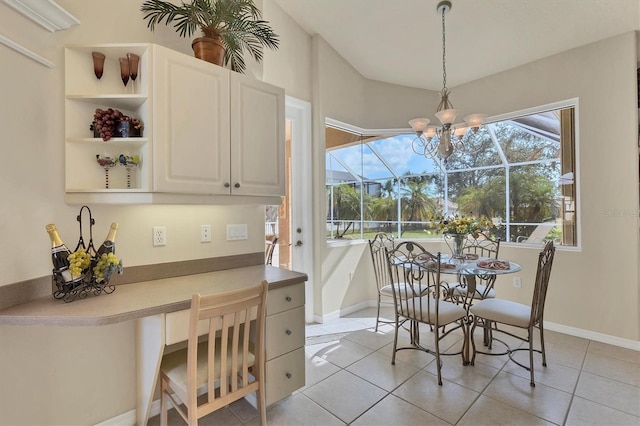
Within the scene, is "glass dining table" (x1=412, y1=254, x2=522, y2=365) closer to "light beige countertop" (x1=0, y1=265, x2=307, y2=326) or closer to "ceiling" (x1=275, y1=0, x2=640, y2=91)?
"light beige countertop" (x1=0, y1=265, x2=307, y2=326)

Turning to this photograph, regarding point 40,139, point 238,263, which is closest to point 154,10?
point 40,139

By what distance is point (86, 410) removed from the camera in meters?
1.64

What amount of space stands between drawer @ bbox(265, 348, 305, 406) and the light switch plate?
939 millimetres

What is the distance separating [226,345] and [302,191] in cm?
218

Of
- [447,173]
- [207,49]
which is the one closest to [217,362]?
[207,49]

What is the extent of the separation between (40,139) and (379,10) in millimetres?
2850

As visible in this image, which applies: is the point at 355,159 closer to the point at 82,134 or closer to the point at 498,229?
the point at 498,229

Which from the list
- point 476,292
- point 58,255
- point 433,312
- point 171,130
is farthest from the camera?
point 476,292

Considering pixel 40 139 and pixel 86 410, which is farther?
pixel 86 410

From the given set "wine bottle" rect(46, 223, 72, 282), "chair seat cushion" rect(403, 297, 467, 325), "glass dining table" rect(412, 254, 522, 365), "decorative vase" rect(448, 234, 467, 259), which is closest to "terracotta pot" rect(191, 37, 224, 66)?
"wine bottle" rect(46, 223, 72, 282)

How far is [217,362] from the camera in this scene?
61.2 inches

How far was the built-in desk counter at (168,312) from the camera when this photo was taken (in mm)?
1281

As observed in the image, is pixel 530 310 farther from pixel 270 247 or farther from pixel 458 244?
pixel 270 247

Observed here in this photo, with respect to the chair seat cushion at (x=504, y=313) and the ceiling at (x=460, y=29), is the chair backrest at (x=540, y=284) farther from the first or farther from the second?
the ceiling at (x=460, y=29)
